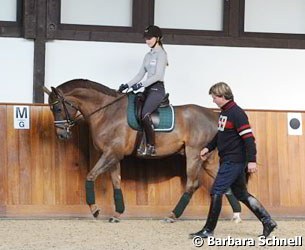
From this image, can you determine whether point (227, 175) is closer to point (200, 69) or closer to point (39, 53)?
point (200, 69)

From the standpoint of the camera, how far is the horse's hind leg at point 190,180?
7.75 m

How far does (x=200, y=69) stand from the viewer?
9086mm

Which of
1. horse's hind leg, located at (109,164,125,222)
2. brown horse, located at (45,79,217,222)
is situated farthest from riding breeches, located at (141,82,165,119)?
horse's hind leg, located at (109,164,125,222)

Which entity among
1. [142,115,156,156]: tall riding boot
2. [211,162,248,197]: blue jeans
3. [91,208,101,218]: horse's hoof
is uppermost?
[142,115,156,156]: tall riding boot

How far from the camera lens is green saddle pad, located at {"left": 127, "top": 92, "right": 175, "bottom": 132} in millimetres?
7703

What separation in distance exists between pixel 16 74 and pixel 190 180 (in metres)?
2.47

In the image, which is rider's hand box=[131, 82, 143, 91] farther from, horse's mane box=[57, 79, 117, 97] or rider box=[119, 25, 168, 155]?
horse's mane box=[57, 79, 117, 97]

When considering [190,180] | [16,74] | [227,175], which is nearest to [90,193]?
[190,180]

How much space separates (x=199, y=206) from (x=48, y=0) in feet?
9.80

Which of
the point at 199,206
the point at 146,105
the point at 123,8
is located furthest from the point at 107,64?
the point at 199,206

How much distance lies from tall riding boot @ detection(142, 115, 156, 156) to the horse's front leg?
1.14ft

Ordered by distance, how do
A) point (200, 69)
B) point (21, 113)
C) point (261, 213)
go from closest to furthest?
point (261, 213) → point (21, 113) → point (200, 69)

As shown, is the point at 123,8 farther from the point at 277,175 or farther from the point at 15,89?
the point at 277,175

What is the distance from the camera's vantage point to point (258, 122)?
329 inches
